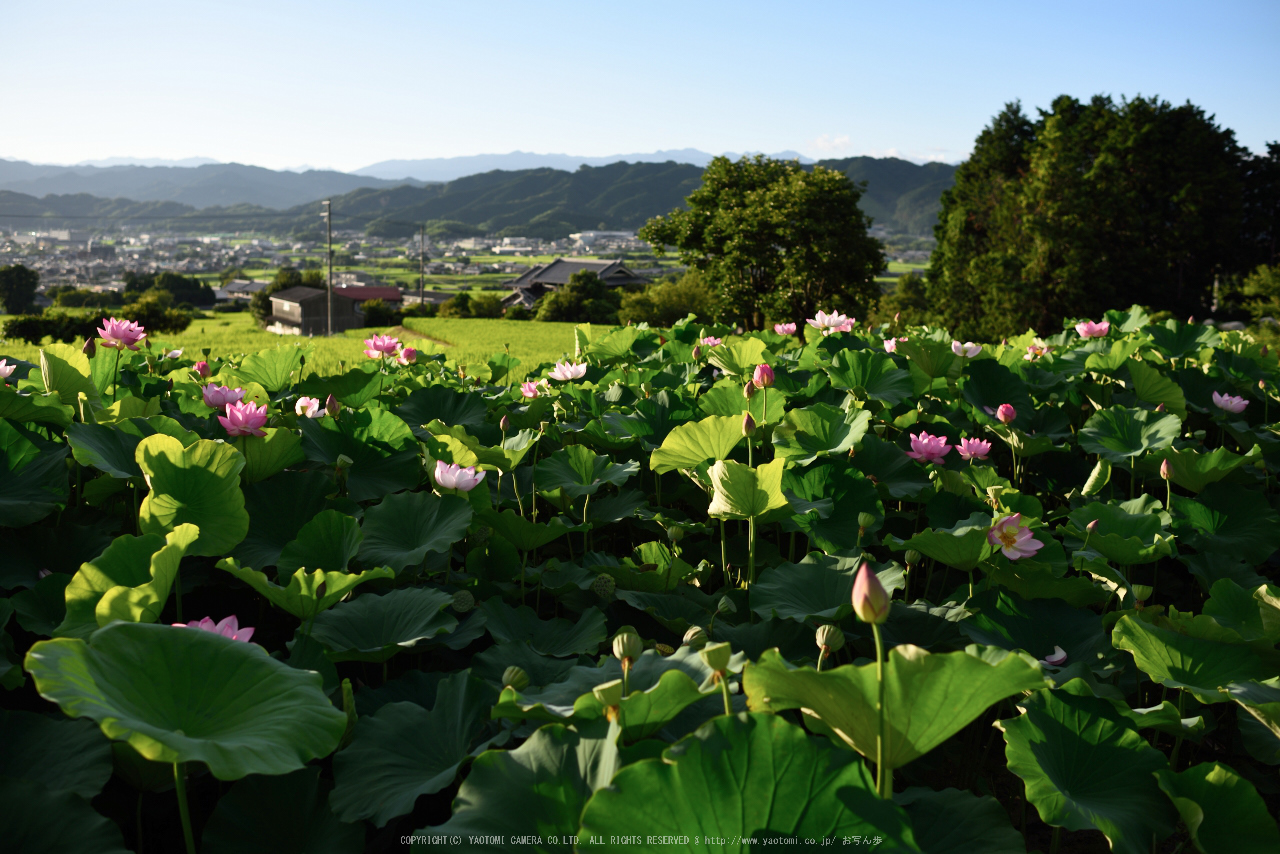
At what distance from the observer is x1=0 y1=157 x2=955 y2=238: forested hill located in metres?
160

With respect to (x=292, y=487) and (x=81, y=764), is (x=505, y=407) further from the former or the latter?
(x=81, y=764)

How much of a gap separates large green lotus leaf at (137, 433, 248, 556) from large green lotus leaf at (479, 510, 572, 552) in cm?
46

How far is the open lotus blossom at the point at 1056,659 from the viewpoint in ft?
4.19

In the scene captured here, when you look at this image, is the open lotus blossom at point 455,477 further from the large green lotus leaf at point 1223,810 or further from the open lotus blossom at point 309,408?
the large green lotus leaf at point 1223,810

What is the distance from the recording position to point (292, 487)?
157cm

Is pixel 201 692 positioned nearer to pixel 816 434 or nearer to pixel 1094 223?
pixel 816 434

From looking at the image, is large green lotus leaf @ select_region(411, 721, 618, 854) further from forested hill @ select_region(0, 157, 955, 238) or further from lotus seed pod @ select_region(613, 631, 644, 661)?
forested hill @ select_region(0, 157, 955, 238)

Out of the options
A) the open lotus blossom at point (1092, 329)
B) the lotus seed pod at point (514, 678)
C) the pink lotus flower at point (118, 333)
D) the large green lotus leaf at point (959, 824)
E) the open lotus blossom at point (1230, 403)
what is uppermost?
the open lotus blossom at point (1092, 329)

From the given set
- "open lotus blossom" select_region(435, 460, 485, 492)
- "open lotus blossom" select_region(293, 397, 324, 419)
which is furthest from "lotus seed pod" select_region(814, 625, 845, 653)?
"open lotus blossom" select_region(293, 397, 324, 419)

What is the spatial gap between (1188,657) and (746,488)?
75 centimetres

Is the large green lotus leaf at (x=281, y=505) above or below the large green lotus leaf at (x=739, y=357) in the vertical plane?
below

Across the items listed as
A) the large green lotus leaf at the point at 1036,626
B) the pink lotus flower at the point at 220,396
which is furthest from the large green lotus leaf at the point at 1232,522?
the pink lotus flower at the point at 220,396

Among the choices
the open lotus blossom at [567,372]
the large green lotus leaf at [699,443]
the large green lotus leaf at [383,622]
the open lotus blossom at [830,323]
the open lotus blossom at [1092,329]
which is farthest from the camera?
the open lotus blossom at [1092,329]

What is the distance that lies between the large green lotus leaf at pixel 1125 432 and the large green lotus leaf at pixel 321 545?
2.11 metres
